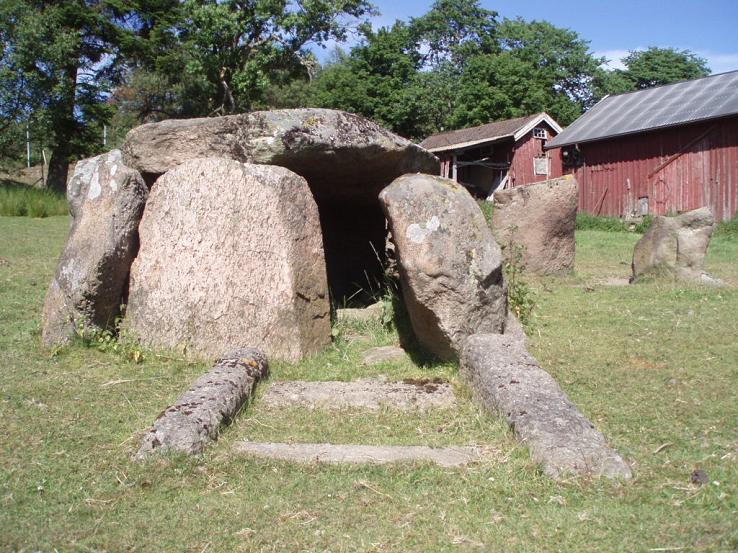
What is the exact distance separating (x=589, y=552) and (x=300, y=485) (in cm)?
148

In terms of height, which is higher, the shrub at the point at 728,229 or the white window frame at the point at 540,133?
the white window frame at the point at 540,133

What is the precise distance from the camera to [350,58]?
1597 inches

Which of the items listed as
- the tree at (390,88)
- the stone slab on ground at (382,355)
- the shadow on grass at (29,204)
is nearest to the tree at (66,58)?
the shadow on grass at (29,204)

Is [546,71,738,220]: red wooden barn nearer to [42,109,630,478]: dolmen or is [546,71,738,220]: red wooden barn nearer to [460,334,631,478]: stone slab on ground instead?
[42,109,630,478]: dolmen

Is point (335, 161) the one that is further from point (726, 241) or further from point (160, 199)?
point (726, 241)

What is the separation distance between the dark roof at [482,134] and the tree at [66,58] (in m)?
13.1

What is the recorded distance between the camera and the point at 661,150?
23156 mm

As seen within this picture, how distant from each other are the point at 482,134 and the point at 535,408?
29.6 metres

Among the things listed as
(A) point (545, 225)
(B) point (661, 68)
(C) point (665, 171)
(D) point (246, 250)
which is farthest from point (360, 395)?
(B) point (661, 68)

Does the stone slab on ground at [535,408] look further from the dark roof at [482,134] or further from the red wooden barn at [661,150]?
the dark roof at [482,134]

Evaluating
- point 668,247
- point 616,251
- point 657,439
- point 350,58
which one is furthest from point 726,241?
point 350,58

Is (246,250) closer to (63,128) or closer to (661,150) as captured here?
(661,150)

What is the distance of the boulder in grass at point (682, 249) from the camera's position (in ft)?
33.3

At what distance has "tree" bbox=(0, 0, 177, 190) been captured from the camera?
2502 cm
